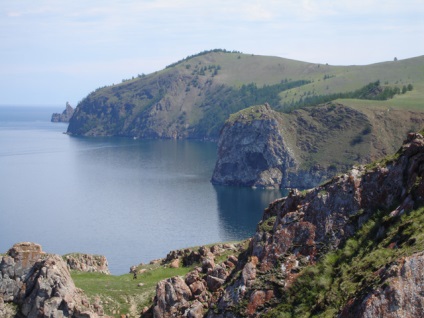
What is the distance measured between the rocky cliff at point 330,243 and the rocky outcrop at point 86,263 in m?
19.5

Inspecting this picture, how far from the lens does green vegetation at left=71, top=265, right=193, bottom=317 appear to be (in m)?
40.3

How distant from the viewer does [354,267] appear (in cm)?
2762

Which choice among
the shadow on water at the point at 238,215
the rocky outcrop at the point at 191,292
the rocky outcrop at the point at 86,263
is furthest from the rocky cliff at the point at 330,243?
A: the shadow on water at the point at 238,215

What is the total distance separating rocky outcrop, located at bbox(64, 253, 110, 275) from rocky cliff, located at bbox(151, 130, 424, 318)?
1951 centimetres

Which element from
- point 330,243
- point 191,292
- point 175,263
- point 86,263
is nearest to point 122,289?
point 191,292

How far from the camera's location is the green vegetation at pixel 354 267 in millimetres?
25578

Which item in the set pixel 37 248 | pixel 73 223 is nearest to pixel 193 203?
pixel 73 223

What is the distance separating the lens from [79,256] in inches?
2127

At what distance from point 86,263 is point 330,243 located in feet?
92.8

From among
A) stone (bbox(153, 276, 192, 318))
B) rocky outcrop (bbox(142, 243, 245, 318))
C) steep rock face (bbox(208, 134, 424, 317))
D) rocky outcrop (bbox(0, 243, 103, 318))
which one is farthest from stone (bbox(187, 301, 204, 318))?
rocky outcrop (bbox(0, 243, 103, 318))

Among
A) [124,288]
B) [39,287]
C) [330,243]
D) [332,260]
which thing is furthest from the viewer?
[124,288]

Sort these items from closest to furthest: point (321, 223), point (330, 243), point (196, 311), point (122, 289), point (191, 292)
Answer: point (330, 243) < point (321, 223) < point (196, 311) < point (191, 292) < point (122, 289)

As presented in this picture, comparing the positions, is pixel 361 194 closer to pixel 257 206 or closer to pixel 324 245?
pixel 324 245

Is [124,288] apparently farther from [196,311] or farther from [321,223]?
[321,223]
